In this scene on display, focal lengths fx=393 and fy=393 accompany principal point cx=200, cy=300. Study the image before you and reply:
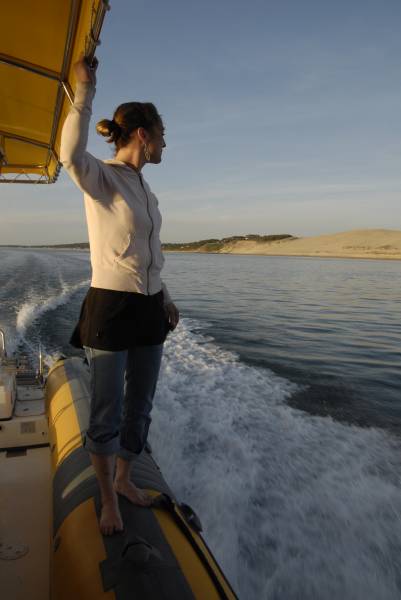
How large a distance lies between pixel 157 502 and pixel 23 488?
4.64 feet

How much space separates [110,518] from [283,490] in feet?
8.02

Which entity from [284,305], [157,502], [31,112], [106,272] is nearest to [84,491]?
[157,502]

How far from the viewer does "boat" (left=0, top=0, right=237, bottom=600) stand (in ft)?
5.34

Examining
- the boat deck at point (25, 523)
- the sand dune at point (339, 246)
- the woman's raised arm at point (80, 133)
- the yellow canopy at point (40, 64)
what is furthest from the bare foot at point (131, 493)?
the sand dune at point (339, 246)

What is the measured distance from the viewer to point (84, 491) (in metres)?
2.08

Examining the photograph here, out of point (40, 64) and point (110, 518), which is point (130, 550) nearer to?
point (110, 518)

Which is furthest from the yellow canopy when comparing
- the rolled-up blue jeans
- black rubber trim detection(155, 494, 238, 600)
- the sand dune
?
the sand dune

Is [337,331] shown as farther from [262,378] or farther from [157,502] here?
[157,502]

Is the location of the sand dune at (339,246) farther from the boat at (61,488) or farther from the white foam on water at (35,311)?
the boat at (61,488)

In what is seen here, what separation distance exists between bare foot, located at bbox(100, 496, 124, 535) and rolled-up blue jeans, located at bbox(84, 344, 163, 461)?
217mm

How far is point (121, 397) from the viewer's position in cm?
175

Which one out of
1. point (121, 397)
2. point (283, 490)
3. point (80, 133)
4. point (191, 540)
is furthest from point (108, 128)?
point (283, 490)

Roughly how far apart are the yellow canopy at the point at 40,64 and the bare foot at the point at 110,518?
6.14ft

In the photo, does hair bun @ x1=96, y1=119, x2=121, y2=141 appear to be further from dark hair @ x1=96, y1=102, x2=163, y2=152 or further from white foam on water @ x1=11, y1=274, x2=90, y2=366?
white foam on water @ x1=11, y1=274, x2=90, y2=366
